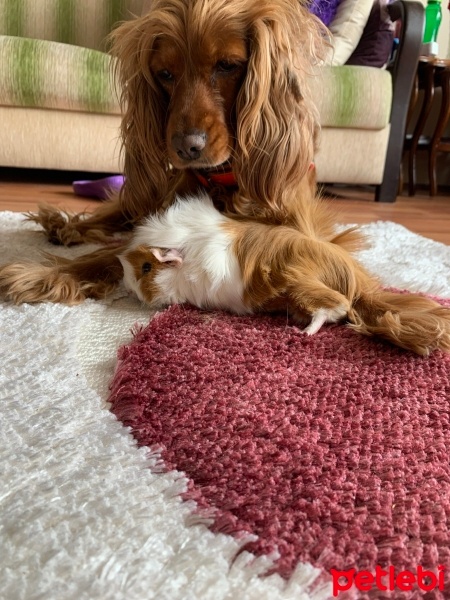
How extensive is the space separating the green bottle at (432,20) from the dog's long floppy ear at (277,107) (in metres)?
2.77

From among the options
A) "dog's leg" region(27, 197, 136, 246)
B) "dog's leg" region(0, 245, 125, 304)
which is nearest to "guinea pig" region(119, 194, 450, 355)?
"dog's leg" region(0, 245, 125, 304)

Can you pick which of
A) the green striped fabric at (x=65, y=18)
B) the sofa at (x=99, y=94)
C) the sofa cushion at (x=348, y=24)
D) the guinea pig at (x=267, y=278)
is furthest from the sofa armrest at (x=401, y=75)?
the guinea pig at (x=267, y=278)

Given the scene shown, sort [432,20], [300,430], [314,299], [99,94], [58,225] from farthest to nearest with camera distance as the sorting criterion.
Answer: [432,20]
[99,94]
[58,225]
[314,299]
[300,430]

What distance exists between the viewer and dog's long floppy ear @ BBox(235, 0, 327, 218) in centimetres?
103

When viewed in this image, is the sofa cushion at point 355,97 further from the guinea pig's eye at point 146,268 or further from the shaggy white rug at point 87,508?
the shaggy white rug at point 87,508

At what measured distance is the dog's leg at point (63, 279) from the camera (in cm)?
108

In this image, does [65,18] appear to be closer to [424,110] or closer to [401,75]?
[401,75]

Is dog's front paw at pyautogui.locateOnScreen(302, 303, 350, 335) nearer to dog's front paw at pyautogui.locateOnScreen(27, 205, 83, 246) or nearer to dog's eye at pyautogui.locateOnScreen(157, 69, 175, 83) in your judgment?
dog's eye at pyautogui.locateOnScreen(157, 69, 175, 83)

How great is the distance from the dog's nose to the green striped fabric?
7.54 ft

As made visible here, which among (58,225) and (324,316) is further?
(58,225)

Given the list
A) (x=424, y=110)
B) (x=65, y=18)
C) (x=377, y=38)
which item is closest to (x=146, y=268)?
(x=377, y=38)

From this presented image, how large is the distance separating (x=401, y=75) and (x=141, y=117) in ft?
6.56

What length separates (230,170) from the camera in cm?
114

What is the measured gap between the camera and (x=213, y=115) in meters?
1.02
